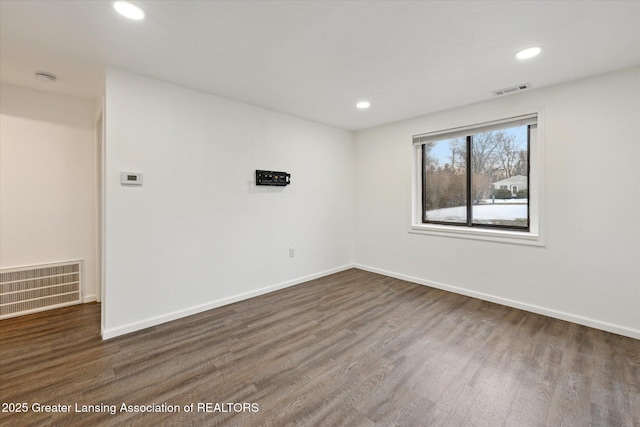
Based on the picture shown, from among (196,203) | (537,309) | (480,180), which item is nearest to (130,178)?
(196,203)

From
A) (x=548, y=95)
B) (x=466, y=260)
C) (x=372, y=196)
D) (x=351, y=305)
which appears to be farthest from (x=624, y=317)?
(x=372, y=196)

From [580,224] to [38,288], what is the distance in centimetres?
578

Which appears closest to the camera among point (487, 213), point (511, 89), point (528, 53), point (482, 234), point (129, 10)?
point (129, 10)

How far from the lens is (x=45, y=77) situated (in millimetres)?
2623

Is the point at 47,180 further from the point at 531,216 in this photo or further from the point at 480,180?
the point at 531,216

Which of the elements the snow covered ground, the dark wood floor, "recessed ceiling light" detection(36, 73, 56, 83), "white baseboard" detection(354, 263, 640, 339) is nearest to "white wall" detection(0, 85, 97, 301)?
"recessed ceiling light" detection(36, 73, 56, 83)

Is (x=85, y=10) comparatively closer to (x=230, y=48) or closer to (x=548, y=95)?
(x=230, y=48)

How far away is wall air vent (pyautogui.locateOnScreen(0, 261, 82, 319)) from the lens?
2834 mm

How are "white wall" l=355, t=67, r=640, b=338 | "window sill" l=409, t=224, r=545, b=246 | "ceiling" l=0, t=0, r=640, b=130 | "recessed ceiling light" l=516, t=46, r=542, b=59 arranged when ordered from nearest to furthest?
"ceiling" l=0, t=0, r=640, b=130
"recessed ceiling light" l=516, t=46, r=542, b=59
"white wall" l=355, t=67, r=640, b=338
"window sill" l=409, t=224, r=545, b=246

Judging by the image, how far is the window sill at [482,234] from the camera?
2.99 metres

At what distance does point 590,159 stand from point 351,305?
9.31 ft

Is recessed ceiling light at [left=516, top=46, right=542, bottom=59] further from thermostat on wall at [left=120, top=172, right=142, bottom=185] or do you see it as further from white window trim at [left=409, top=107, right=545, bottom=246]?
thermostat on wall at [left=120, top=172, right=142, bottom=185]

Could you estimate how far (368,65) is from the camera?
240cm

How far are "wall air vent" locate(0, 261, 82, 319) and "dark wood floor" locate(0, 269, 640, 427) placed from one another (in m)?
0.17
